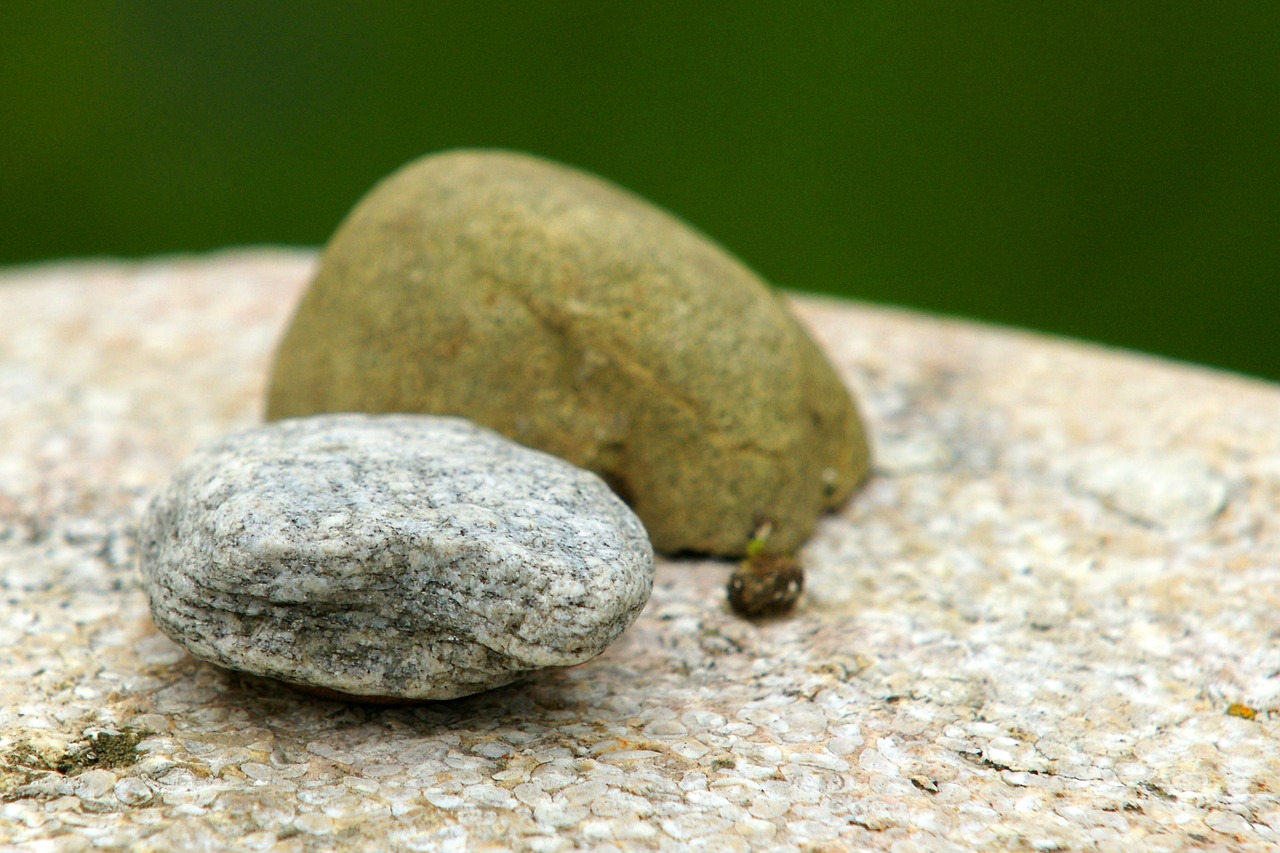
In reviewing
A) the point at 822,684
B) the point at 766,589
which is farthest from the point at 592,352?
the point at 822,684

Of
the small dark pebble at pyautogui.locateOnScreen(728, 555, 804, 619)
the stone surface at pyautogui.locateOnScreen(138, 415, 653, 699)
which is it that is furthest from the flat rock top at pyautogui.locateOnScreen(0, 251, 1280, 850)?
the stone surface at pyautogui.locateOnScreen(138, 415, 653, 699)

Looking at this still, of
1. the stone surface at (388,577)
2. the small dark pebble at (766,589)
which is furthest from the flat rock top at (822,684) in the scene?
the stone surface at (388,577)

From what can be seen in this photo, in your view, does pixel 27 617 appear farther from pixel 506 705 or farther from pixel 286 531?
pixel 506 705

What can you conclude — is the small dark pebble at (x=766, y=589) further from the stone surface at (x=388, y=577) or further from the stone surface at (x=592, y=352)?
the stone surface at (x=388, y=577)

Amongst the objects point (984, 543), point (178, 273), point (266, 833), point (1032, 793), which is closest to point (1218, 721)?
point (1032, 793)

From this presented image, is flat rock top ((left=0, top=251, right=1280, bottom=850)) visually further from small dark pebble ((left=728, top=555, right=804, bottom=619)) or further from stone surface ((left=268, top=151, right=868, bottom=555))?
stone surface ((left=268, top=151, right=868, bottom=555))
